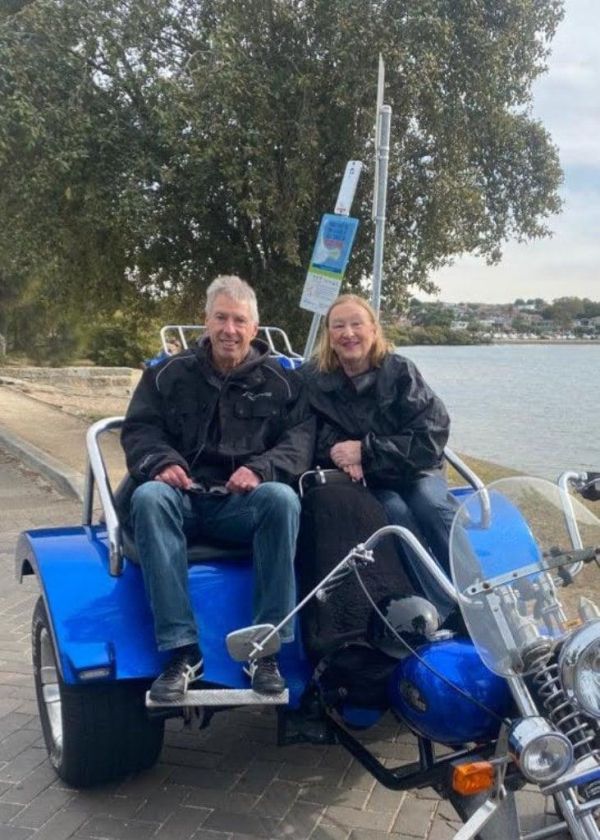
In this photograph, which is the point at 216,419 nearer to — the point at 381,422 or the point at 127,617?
the point at 381,422

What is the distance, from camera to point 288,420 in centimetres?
368

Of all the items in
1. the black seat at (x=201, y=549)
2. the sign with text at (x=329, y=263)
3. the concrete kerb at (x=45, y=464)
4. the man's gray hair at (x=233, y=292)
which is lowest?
the concrete kerb at (x=45, y=464)

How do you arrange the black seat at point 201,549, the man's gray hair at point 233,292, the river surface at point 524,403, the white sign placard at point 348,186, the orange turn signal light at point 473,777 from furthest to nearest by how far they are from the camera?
1. the river surface at point 524,403
2. the white sign placard at point 348,186
3. the man's gray hair at point 233,292
4. the black seat at point 201,549
5. the orange turn signal light at point 473,777

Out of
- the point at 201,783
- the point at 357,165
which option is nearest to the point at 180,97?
the point at 357,165

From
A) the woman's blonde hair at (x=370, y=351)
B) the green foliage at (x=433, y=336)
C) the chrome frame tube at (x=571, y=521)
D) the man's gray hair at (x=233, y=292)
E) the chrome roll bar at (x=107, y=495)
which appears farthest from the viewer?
the green foliage at (x=433, y=336)

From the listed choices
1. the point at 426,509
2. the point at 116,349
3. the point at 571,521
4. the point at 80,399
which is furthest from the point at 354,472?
the point at 116,349

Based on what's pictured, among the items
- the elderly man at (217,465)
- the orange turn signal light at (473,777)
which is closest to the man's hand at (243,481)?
the elderly man at (217,465)

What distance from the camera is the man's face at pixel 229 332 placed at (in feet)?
12.1

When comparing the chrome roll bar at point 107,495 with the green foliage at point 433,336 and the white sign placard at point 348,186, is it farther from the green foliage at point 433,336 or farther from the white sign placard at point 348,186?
the green foliage at point 433,336

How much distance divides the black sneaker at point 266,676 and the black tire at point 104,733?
0.46 m

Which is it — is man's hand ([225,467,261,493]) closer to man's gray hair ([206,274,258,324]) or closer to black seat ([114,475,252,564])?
black seat ([114,475,252,564])

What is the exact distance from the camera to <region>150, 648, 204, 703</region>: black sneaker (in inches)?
A: 110

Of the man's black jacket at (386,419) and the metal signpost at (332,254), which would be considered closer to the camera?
the man's black jacket at (386,419)

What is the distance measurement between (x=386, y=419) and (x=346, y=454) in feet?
0.98
